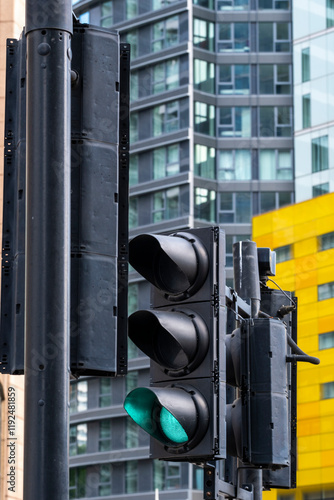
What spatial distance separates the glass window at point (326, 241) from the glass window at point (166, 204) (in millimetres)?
15795

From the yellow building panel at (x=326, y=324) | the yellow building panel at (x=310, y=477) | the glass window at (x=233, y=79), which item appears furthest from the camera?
the glass window at (x=233, y=79)

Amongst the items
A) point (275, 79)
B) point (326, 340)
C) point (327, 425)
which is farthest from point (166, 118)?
point (327, 425)

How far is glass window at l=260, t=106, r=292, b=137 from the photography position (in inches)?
3329

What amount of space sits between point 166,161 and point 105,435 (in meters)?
18.9

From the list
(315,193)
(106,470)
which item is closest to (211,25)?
(315,193)

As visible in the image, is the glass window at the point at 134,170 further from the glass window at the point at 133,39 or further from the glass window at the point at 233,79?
the glass window at the point at 233,79

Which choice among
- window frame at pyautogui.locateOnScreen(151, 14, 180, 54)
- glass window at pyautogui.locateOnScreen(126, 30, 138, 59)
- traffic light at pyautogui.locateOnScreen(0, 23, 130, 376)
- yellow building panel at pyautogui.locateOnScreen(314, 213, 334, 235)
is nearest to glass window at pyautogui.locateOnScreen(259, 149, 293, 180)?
window frame at pyautogui.locateOnScreen(151, 14, 180, 54)

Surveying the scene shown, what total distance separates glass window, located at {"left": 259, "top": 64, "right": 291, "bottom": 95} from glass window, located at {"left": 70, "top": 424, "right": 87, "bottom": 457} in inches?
1021

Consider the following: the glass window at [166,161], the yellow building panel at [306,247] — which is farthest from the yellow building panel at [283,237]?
the glass window at [166,161]

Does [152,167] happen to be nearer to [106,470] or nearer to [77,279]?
[106,470]

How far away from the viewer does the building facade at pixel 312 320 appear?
66.5m

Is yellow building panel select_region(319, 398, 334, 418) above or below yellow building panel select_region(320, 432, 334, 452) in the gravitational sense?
above

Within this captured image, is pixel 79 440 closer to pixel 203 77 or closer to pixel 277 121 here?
pixel 277 121

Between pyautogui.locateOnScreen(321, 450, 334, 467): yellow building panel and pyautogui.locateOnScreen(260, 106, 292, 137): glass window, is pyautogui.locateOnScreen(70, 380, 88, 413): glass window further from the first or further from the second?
pyautogui.locateOnScreen(321, 450, 334, 467): yellow building panel
